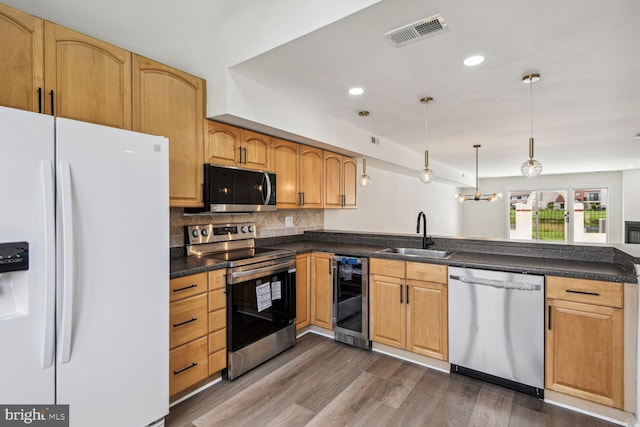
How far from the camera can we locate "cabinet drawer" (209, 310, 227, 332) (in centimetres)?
239

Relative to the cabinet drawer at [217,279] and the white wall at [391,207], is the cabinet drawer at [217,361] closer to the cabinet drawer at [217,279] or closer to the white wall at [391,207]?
the cabinet drawer at [217,279]

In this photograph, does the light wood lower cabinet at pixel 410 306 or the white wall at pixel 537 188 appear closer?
the light wood lower cabinet at pixel 410 306

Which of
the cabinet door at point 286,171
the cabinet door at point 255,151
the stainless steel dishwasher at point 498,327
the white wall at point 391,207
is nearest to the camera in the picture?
the stainless steel dishwasher at point 498,327

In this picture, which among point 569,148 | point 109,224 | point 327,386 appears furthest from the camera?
point 569,148

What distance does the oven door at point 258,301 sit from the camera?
250 centimetres

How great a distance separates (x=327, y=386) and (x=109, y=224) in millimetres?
1883

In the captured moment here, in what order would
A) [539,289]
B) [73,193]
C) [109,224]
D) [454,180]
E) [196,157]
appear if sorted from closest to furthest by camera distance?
[73,193]
[109,224]
[539,289]
[196,157]
[454,180]

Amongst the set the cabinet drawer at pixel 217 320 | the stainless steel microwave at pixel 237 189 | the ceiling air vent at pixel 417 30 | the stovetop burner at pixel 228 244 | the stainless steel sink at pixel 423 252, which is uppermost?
the ceiling air vent at pixel 417 30

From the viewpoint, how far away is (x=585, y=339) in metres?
2.09

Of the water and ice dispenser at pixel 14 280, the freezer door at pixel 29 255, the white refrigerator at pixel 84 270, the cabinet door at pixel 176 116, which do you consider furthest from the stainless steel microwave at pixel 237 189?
the water and ice dispenser at pixel 14 280

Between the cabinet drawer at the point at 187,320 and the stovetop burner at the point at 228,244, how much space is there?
369 millimetres

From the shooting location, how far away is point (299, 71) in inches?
102

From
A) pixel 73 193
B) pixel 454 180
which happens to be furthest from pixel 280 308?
pixel 454 180

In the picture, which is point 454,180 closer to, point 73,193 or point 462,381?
point 462,381
